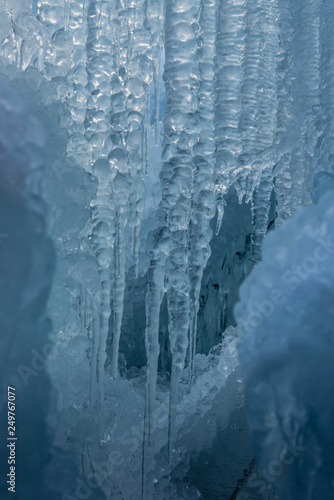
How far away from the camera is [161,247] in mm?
1265

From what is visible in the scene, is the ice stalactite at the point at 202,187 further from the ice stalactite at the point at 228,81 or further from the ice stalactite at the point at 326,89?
the ice stalactite at the point at 326,89

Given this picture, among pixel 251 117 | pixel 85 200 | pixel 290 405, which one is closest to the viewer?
pixel 290 405

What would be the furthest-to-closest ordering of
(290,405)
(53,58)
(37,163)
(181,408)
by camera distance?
(181,408) < (53,58) < (37,163) < (290,405)

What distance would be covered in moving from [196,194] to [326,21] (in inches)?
30.1

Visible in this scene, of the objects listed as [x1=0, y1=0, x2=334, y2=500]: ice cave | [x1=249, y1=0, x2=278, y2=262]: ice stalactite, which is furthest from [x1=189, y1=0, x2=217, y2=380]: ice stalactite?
[x1=249, y1=0, x2=278, y2=262]: ice stalactite

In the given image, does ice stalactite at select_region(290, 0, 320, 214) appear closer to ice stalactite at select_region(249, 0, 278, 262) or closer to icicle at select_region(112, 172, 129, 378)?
ice stalactite at select_region(249, 0, 278, 262)

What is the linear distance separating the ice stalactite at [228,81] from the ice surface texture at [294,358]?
610 millimetres

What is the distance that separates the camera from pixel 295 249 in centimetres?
94

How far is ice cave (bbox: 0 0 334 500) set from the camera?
907 millimetres

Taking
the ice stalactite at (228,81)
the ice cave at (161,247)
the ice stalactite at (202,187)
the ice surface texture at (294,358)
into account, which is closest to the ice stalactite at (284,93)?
the ice cave at (161,247)

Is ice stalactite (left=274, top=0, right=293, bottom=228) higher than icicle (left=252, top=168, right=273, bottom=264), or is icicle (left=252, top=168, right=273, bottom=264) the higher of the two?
ice stalactite (left=274, top=0, right=293, bottom=228)

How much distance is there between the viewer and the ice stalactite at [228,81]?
1.52m

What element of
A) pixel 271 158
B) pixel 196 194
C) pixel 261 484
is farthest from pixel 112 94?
pixel 261 484

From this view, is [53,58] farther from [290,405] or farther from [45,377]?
[290,405]
